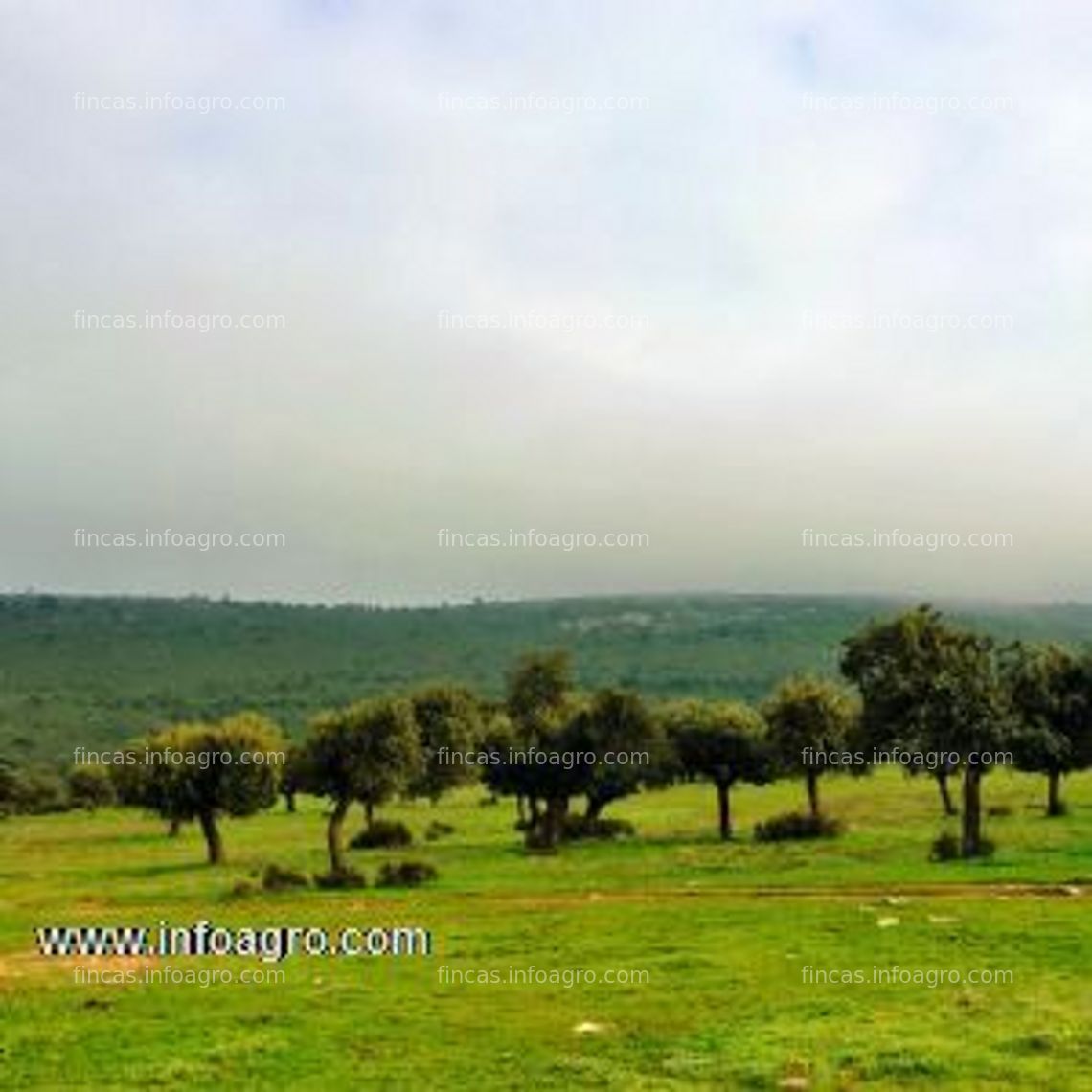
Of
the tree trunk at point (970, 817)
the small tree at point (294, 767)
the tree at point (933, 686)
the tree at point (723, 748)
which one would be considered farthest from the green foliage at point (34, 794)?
the tree trunk at point (970, 817)

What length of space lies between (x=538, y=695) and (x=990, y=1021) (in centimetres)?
5964

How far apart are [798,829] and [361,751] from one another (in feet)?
78.7

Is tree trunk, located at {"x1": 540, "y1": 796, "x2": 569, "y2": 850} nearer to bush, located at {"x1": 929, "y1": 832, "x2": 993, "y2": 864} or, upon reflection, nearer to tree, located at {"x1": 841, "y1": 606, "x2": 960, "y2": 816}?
tree, located at {"x1": 841, "y1": 606, "x2": 960, "y2": 816}

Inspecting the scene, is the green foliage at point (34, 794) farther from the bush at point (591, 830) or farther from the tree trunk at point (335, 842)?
the tree trunk at point (335, 842)

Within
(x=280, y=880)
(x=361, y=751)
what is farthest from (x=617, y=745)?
(x=280, y=880)

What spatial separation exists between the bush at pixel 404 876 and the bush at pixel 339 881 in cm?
88

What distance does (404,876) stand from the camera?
214ft

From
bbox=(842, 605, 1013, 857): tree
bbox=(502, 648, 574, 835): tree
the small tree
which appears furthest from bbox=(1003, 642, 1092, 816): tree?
the small tree

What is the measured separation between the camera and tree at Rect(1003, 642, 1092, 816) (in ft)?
276

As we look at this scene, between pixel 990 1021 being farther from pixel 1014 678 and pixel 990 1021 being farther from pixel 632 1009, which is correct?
pixel 1014 678

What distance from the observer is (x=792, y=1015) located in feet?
106

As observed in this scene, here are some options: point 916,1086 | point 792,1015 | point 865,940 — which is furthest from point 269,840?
point 916,1086

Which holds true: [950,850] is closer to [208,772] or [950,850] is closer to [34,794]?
[208,772]

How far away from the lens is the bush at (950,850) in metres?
65.7
